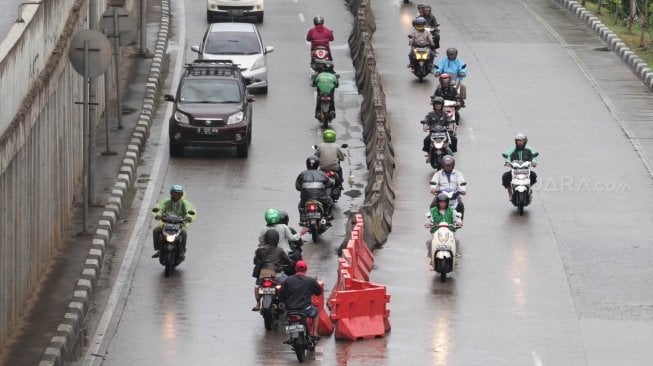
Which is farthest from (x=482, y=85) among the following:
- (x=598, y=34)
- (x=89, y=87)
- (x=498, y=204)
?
(x=89, y=87)

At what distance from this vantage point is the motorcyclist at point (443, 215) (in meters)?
28.9

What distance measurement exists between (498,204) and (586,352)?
9.70m

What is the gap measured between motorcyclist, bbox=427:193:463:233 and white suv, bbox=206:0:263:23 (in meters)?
24.0

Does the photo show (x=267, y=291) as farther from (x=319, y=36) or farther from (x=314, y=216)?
(x=319, y=36)

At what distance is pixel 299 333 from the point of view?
901 inches

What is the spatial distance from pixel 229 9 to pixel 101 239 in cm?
2386

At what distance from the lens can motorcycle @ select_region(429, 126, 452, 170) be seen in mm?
35438

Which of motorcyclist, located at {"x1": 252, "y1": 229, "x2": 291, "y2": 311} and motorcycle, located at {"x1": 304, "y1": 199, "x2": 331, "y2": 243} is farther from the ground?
motorcyclist, located at {"x1": 252, "y1": 229, "x2": 291, "y2": 311}

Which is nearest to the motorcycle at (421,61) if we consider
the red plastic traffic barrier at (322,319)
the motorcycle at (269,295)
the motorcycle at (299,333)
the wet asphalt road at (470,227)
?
the wet asphalt road at (470,227)

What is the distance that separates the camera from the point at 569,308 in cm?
2645

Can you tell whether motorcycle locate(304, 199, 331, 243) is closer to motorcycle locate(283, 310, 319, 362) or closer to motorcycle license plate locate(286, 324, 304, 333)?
motorcycle locate(283, 310, 319, 362)

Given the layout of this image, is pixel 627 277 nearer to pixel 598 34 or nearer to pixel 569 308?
→ pixel 569 308

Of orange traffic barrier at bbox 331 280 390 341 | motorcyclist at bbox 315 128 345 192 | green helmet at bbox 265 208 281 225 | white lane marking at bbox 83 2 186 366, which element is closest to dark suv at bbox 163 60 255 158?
white lane marking at bbox 83 2 186 366

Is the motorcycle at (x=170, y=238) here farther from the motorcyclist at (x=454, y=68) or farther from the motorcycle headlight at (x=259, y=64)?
the motorcycle headlight at (x=259, y=64)
